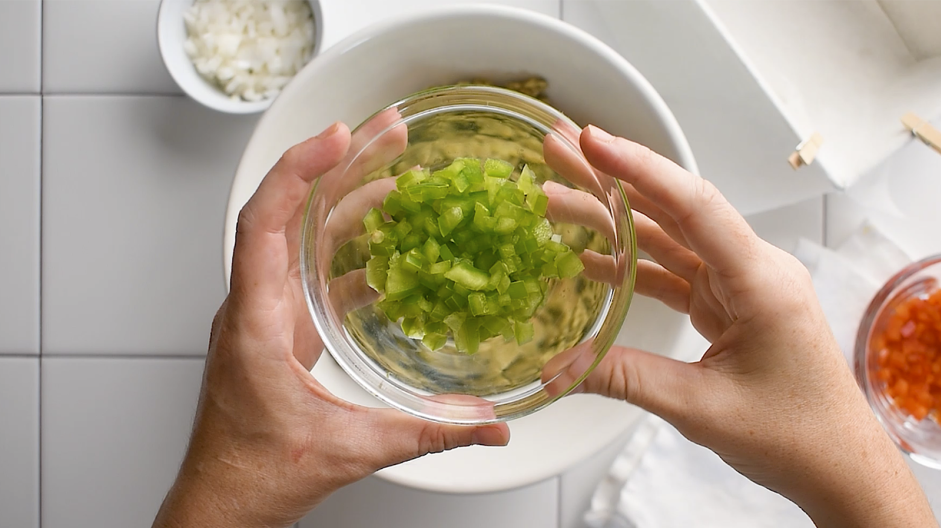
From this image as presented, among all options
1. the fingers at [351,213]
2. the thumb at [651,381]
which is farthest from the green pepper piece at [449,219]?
the thumb at [651,381]

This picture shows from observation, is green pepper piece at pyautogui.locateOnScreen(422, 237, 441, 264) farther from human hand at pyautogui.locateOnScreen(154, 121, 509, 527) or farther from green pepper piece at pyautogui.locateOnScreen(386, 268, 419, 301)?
human hand at pyautogui.locateOnScreen(154, 121, 509, 527)

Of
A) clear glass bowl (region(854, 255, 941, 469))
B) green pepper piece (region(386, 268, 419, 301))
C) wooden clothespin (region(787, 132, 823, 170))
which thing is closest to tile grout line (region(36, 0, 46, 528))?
green pepper piece (region(386, 268, 419, 301))

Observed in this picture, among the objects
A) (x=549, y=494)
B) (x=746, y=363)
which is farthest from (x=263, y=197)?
(x=549, y=494)

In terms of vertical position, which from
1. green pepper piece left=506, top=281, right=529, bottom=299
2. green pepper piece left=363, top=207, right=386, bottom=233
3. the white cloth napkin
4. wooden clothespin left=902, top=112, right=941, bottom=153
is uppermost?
wooden clothespin left=902, top=112, right=941, bottom=153

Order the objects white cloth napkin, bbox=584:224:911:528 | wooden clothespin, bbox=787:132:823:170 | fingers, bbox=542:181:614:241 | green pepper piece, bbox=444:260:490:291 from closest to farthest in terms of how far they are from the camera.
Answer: green pepper piece, bbox=444:260:490:291
fingers, bbox=542:181:614:241
wooden clothespin, bbox=787:132:823:170
white cloth napkin, bbox=584:224:911:528

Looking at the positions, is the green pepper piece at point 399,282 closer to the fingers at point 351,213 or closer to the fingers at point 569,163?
the fingers at point 351,213

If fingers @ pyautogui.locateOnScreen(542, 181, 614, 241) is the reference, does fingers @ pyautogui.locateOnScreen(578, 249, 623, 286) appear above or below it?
below

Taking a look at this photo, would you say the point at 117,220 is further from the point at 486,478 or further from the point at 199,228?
the point at 486,478

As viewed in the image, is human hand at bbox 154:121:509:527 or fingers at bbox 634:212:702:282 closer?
human hand at bbox 154:121:509:527
